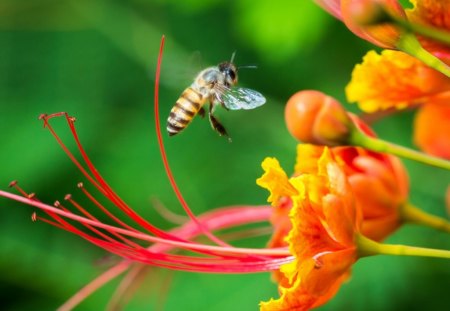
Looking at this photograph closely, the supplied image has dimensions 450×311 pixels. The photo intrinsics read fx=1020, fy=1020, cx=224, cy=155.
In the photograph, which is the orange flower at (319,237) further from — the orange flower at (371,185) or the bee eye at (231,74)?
the bee eye at (231,74)

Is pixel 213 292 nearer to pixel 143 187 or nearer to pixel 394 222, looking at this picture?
pixel 143 187

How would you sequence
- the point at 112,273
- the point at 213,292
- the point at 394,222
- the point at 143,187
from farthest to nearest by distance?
the point at 143,187
the point at 213,292
the point at 112,273
the point at 394,222

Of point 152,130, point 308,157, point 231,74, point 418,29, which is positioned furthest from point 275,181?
point 152,130

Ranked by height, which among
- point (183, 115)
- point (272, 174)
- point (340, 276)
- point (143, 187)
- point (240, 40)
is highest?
point (240, 40)

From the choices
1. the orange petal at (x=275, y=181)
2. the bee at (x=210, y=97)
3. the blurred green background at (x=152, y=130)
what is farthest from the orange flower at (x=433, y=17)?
the blurred green background at (x=152, y=130)

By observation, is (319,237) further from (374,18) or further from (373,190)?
(374,18)

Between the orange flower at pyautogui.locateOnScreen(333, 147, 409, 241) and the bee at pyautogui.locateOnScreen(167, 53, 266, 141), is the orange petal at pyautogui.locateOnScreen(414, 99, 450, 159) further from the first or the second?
the bee at pyautogui.locateOnScreen(167, 53, 266, 141)

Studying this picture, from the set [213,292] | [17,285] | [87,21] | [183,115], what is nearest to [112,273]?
[183,115]
